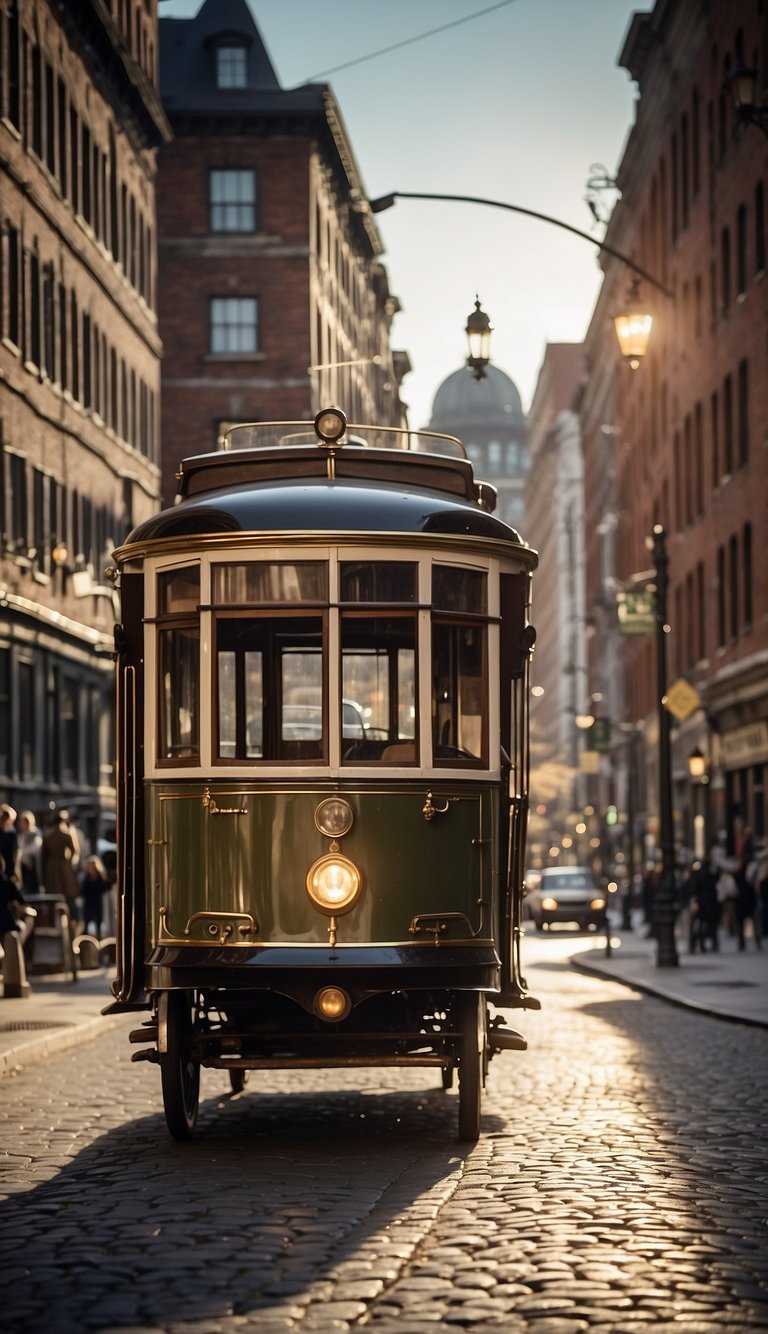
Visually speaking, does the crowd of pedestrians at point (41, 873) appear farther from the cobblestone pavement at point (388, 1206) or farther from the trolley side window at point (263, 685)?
the trolley side window at point (263, 685)

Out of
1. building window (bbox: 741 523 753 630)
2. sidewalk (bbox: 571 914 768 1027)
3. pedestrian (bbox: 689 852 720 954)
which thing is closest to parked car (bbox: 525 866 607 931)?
building window (bbox: 741 523 753 630)

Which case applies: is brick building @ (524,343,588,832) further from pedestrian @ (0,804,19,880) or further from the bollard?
the bollard

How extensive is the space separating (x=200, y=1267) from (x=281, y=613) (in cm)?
420

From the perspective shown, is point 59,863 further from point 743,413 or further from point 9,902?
point 743,413

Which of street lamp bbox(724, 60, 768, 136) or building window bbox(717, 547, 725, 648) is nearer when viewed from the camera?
street lamp bbox(724, 60, 768, 136)

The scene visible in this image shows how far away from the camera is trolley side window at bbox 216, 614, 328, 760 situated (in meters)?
11.6

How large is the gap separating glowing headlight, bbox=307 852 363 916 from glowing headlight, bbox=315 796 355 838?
11 cm

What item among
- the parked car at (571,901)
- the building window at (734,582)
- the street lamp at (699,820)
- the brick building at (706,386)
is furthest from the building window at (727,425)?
the parked car at (571,901)

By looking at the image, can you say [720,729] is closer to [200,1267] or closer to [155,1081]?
[155,1081]

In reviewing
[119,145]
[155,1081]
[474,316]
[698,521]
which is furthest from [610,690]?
[155,1081]

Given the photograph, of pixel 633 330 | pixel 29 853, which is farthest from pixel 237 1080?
pixel 29 853

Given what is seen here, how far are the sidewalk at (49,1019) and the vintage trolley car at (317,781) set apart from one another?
4.95 meters

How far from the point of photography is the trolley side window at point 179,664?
38.7 ft

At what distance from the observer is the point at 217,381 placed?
2574 inches
